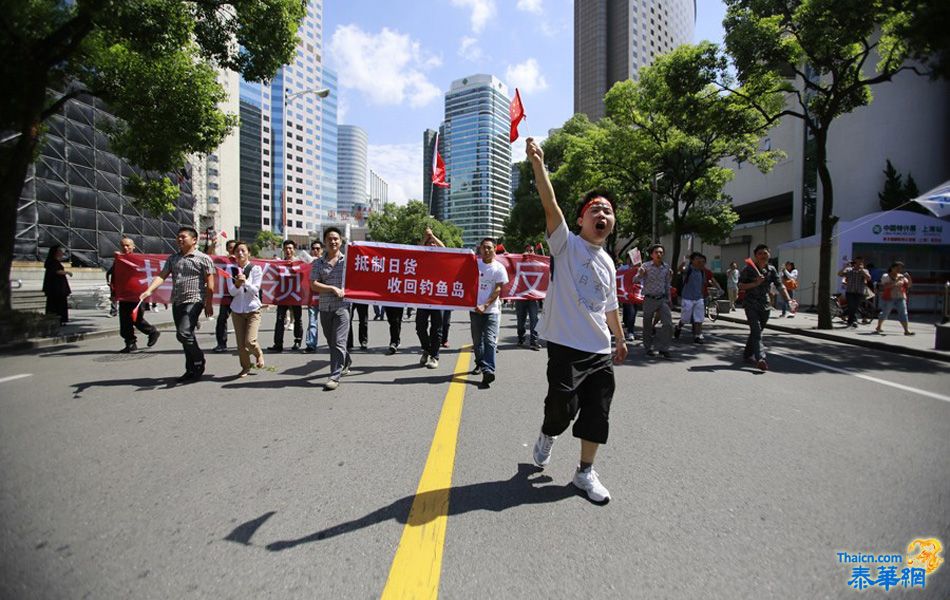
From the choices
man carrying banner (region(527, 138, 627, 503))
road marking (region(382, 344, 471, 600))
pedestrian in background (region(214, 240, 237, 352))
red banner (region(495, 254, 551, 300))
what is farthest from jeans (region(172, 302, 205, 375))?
red banner (region(495, 254, 551, 300))

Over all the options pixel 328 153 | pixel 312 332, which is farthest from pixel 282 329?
pixel 328 153

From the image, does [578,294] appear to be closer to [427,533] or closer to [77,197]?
[427,533]

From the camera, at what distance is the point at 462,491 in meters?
3.02

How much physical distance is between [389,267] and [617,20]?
389 ft

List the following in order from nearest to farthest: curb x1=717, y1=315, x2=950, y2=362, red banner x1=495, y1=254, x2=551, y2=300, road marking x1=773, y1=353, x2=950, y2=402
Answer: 1. road marking x1=773, y1=353, x2=950, y2=402
2. curb x1=717, y1=315, x2=950, y2=362
3. red banner x1=495, y1=254, x2=551, y2=300

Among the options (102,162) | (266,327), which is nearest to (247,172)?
(102,162)

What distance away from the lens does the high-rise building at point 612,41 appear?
103562 mm

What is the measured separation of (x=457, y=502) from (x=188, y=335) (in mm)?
4977

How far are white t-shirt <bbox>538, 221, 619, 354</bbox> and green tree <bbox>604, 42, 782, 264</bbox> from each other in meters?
13.9

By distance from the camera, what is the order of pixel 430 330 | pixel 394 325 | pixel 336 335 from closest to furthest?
1. pixel 336 335
2. pixel 430 330
3. pixel 394 325

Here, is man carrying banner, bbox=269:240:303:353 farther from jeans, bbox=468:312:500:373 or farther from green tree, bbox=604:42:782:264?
green tree, bbox=604:42:782:264

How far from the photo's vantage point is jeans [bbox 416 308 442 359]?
24.3 feet

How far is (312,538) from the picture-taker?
2449mm

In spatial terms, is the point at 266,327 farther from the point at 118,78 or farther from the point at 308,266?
the point at 118,78
